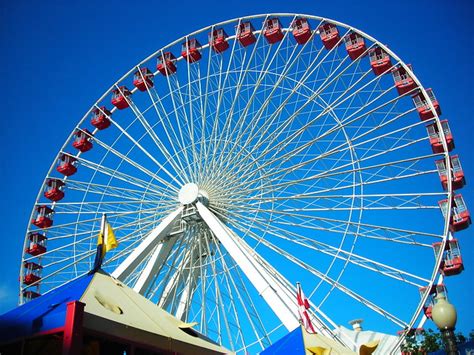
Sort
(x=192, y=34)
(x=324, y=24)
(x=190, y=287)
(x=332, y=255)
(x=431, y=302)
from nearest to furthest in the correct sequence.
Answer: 1. (x=431, y=302)
2. (x=332, y=255)
3. (x=190, y=287)
4. (x=324, y=24)
5. (x=192, y=34)

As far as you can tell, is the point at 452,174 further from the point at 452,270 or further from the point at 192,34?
the point at 192,34

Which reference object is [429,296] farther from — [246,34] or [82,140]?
[82,140]

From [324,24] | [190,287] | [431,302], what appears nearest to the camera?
[431,302]

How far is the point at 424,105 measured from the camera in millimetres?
19297

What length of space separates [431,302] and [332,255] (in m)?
3.28

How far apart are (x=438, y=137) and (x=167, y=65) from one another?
1151 centimetres

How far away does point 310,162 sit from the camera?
1919cm

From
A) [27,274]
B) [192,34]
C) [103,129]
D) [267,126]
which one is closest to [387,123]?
[267,126]

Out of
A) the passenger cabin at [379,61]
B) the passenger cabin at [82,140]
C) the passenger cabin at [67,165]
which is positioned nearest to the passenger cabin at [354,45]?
the passenger cabin at [379,61]

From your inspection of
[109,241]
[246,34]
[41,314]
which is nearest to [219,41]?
[246,34]

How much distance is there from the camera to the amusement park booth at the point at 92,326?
7.94 metres

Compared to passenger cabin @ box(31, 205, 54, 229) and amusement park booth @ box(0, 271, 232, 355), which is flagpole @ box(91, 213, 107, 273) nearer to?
amusement park booth @ box(0, 271, 232, 355)

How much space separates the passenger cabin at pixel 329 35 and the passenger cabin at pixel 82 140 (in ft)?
35.0

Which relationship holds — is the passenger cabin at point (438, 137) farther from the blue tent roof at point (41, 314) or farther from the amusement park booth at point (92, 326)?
the blue tent roof at point (41, 314)
